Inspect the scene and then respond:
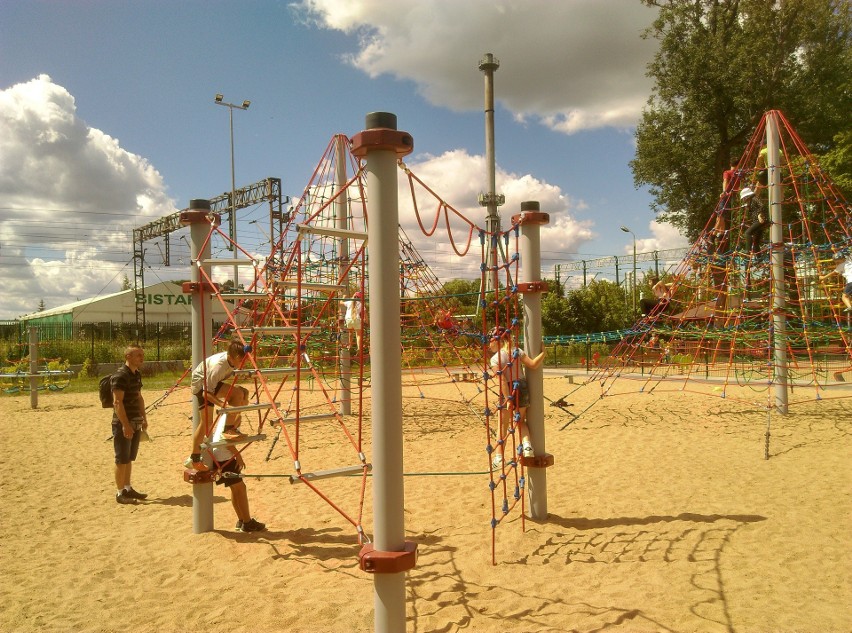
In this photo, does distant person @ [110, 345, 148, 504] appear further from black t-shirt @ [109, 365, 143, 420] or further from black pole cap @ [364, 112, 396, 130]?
black pole cap @ [364, 112, 396, 130]

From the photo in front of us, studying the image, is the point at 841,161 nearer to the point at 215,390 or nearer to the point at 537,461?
the point at 537,461

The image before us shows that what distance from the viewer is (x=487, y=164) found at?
14766mm

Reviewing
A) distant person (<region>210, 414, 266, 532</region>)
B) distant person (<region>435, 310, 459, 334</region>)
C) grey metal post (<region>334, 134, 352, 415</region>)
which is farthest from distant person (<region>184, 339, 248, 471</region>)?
grey metal post (<region>334, 134, 352, 415</region>)

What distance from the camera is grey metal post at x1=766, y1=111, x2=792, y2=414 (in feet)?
30.0

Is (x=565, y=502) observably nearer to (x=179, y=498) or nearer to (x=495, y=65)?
(x=179, y=498)

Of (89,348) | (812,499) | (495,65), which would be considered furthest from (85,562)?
(89,348)

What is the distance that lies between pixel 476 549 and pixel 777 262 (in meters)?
7.49

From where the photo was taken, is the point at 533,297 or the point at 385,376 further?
the point at 533,297

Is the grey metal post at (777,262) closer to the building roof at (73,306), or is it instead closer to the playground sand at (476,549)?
the playground sand at (476,549)

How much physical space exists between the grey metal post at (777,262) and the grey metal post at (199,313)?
8.10 meters

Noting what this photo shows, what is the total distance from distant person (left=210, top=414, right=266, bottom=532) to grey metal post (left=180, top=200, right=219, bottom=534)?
23 centimetres

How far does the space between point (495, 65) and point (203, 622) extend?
14.0 m

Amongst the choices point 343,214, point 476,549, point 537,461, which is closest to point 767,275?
point 537,461

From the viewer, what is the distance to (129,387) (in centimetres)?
614
